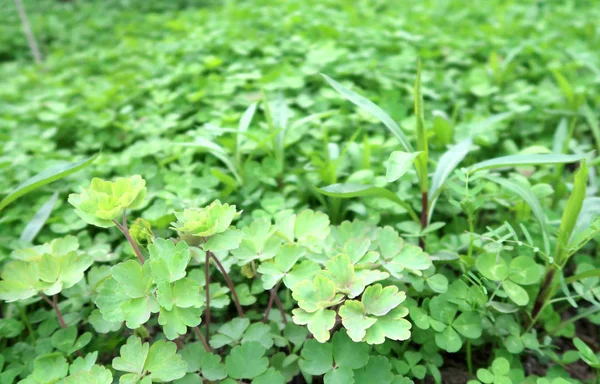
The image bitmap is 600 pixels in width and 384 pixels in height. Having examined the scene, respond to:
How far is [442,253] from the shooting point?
1334 mm

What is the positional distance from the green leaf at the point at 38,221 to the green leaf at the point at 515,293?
1460 millimetres

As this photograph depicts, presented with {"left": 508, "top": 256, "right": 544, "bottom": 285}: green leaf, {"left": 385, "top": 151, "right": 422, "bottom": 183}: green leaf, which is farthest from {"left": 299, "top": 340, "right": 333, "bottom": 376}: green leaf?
{"left": 508, "top": 256, "right": 544, "bottom": 285}: green leaf

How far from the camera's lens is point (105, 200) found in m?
1.04

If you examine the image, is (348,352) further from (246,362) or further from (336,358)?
(246,362)

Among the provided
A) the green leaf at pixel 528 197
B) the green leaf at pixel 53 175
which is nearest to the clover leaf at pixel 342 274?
the green leaf at pixel 528 197

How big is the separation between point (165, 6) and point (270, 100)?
2.57 m

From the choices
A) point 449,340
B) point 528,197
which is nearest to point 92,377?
point 449,340

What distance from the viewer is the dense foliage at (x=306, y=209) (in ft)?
3.47

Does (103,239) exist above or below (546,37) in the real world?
below

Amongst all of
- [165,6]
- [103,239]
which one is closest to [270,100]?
[103,239]

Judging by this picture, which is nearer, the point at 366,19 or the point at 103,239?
the point at 103,239

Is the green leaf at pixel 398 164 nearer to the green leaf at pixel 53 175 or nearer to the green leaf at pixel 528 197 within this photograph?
the green leaf at pixel 528 197

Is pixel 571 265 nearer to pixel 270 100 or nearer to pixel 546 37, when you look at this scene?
pixel 270 100

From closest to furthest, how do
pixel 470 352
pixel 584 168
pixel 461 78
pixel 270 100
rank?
pixel 584 168, pixel 470 352, pixel 270 100, pixel 461 78
